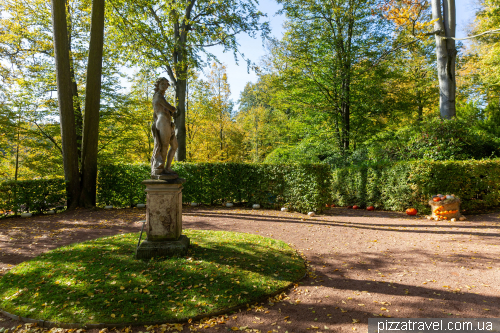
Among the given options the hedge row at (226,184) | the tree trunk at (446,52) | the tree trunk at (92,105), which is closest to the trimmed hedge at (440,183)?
the hedge row at (226,184)

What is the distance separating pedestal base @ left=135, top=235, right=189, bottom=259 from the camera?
4.61m

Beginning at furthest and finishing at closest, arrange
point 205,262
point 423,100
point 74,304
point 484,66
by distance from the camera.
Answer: point 423,100 < point 484,66 < point 205,262 < point 74,304

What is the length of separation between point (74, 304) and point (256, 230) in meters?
4.79

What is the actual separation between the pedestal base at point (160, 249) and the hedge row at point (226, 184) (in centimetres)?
599

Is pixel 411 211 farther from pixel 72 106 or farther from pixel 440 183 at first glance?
pixel 72 106

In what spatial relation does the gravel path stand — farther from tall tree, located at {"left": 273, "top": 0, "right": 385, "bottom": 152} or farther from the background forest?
tall tree, located at {"left": 273, "top": 0, "right": 385, "bottom": 152}

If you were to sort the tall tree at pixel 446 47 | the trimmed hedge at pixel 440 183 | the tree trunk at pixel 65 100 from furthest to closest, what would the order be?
the tall tree at pixel 446 47 → the tree trunk at pixel 65 100 → the trimmed hedge at pixel 440 183

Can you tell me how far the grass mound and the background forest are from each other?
312 inches

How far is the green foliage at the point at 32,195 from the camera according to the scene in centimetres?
910

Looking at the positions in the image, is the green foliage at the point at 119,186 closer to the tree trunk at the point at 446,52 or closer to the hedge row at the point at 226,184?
the hedge row at the point at 226,184

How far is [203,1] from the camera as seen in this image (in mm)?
11844

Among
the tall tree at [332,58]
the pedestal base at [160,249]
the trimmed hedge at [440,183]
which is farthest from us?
the tall tree at [332,58]

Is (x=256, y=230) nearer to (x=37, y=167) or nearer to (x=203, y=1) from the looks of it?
(x=203, y=1)

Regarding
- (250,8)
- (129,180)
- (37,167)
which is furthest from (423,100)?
(37,167)
